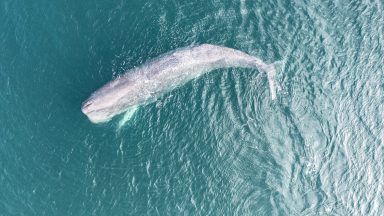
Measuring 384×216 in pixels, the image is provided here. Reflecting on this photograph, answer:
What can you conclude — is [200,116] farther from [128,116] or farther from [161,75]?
[128,116]

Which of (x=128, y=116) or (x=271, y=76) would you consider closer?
(x=271, y=76)

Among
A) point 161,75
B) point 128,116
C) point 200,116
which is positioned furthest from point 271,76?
point 128,116

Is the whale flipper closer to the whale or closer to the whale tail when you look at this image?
the whale

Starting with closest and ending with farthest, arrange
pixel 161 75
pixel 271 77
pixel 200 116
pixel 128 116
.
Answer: pixel 200 116
pixel 271 77
pixel 161 75
pixel 128 116

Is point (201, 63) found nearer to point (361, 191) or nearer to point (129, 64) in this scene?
point (129, 64)

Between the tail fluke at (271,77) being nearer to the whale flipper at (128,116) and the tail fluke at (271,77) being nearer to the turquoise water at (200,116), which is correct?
the turquoise water at (200,116)

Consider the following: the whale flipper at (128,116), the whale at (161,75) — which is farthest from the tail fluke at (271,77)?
the whale flipper at (128,116)

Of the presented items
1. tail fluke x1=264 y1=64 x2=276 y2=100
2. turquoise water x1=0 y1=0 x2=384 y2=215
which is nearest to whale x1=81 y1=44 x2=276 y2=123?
tail fluke x1=264 y1=64 x2=276 y2=100
